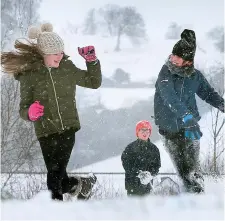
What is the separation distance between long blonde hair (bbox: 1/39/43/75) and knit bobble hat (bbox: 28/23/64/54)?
2.2 inches

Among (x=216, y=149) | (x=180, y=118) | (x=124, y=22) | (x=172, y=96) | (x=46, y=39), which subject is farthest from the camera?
(x=124, y=22)

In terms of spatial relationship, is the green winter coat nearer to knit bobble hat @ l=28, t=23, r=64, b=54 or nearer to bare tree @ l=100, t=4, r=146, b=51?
knit bobble hat @ l=28, t=23, r=64, b=54

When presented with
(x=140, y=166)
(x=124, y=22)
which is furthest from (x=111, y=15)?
(x=140, y=166)

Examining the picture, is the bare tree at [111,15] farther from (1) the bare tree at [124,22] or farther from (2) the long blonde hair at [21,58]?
(2) the long blonde hair at [21,58]

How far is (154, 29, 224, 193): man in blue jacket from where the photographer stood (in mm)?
3711

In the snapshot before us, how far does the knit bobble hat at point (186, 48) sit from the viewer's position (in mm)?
3744

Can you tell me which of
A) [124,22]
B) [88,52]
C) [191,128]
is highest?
[88,52]

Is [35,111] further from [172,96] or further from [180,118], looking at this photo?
[180,118]

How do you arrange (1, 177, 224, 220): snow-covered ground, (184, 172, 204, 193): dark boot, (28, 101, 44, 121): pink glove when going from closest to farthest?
(1, 177, 224, 220): snow-covered ground < (28, 101, 44, 121): pink glove < (184, 172, 204, 193): dark boot

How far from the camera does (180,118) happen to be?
3.69 meters

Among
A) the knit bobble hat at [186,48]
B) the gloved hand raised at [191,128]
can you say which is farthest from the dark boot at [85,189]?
the knit bobble hat at [186,48]

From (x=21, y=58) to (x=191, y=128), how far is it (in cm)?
147

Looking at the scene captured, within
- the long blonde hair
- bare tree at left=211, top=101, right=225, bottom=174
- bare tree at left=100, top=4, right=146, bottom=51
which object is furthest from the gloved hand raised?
bare tree at left=100, top=4, right=146, bottom=51

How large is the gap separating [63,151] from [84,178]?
16.7 inches
